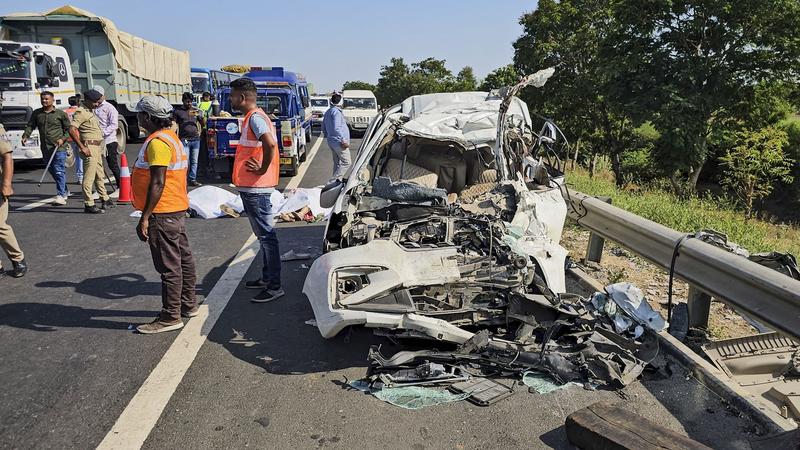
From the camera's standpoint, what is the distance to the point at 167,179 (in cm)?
450

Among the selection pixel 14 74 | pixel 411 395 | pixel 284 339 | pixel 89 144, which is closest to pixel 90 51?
pixel 14 74

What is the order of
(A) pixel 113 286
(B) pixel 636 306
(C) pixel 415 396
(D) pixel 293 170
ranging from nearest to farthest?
(C) pixel 415 396, (B) pixel 636 306, (A) pixel 113 286, (D) pixel 293 170

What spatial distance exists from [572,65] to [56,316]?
74.6ft

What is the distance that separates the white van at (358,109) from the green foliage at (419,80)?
617 inches

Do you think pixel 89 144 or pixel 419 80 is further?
pixel 419 80

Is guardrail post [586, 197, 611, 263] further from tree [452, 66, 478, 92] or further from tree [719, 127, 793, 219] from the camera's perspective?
tree [452, 66, 478, 92]

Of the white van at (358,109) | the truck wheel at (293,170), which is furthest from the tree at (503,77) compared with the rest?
the truck wheel at (293,170)

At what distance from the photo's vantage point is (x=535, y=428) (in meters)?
3.27

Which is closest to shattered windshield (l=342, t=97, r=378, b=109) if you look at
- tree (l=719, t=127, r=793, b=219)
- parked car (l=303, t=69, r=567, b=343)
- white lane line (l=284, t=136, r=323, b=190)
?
white lane line (l=284, t=136, r=323, b=190)

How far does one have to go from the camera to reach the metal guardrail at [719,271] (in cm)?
340

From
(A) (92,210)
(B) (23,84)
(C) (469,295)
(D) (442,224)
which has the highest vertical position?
(B) (23,84)

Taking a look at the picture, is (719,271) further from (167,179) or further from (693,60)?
(693,60)

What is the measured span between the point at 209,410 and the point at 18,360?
1.68 m

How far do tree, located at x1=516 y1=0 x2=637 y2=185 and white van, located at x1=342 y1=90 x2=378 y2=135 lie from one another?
6.87m
